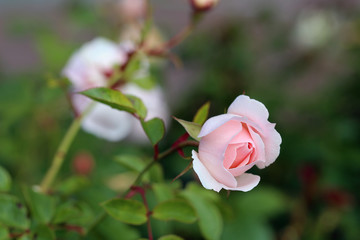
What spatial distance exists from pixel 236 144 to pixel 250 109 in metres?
0.03

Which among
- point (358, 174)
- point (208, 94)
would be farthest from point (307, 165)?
point (208, 94)

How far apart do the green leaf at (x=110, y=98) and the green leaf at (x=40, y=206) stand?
4.9 inches

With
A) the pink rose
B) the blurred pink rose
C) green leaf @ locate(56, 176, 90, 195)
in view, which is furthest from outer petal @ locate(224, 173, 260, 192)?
the blurred pink rose

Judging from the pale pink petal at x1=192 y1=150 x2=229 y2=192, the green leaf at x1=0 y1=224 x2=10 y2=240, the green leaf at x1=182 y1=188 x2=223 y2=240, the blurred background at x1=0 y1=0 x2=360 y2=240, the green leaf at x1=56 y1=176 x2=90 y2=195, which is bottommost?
the blurred background at x1=0 y1=0 x2=360 y2=240

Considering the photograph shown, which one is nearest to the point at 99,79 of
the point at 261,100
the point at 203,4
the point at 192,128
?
the point at 203,4

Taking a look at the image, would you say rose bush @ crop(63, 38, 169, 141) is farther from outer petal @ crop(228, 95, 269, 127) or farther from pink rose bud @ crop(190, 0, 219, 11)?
outer petal @ crop(228, 95, 269, 127)

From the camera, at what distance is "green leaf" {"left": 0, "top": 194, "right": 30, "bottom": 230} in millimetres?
387

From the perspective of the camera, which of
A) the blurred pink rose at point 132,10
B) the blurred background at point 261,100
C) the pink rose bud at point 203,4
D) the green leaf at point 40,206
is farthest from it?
the blurred pink rose at point 132,10

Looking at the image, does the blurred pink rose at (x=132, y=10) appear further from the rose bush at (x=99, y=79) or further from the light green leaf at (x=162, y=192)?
the light green leaf at (x=162, y=192)

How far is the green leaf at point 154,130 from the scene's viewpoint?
35cm

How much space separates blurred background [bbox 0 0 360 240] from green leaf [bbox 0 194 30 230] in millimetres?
95

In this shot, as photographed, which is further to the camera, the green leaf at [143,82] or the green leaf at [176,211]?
the green leaf at [143,82]

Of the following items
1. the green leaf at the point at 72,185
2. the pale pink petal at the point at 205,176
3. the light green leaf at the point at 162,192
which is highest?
the pale pink petal at the point at 205,176

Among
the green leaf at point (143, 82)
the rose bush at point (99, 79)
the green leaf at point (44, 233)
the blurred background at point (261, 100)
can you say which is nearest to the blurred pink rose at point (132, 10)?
the blurred background at point (261, 100)
